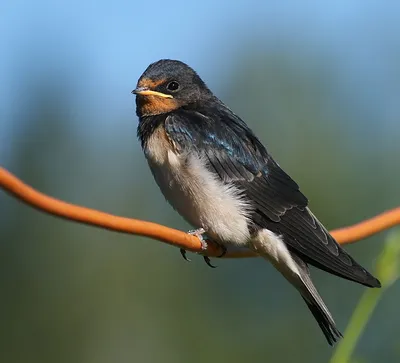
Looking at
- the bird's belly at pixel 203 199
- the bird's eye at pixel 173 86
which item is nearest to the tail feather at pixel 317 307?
the bird's belly at pixel 203 199

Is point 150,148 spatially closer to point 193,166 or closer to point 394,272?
point 193,166

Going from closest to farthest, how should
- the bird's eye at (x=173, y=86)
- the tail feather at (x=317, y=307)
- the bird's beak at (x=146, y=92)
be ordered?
the tail feather at (x=317, y=307)
the bird's beak at (x=146, y=92)
the bird's eye at (x=173, y=86)

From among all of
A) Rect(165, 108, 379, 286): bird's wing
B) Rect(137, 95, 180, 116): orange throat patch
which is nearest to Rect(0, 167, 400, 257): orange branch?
Rect(165, 108, 379, 286): bird's wing

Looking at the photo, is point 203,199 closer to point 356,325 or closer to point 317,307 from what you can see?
point 317,307

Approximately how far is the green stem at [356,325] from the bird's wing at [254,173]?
5.26 ft

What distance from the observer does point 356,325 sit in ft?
5.43

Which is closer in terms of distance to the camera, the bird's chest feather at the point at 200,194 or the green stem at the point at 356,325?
the green stem at the point at 356,325

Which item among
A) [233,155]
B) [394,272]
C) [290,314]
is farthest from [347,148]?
[394,272]

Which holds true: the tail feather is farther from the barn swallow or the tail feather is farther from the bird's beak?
the bird's beak

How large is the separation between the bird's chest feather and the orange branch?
773mm

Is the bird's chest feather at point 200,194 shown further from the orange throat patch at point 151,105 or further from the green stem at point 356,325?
the green stem at point 356,325

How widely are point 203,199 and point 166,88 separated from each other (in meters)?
0.60

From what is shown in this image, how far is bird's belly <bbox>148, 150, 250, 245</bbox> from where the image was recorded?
3393mm

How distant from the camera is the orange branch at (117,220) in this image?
5.61 feet
